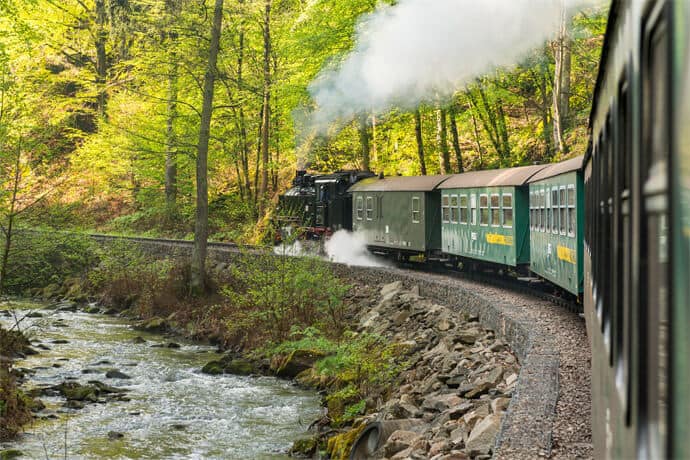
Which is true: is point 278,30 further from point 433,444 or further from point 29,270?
point 433,444

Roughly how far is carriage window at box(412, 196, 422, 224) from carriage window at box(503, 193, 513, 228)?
16.8ft

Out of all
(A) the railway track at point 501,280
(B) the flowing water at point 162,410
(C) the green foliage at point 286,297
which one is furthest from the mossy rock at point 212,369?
(A) the railway track at point 501,280

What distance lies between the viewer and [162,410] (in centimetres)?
1479

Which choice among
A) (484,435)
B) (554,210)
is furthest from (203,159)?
(484,435)

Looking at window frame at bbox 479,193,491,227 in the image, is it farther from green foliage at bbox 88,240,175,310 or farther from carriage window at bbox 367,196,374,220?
green foliage at bbox 88,240,175,310

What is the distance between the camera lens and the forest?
19.2 m

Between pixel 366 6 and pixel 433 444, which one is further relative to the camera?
pixel 366 6

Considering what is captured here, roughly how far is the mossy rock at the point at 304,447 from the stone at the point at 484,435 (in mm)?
3775

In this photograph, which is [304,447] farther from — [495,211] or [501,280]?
[501,280]

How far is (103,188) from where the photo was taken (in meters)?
39.1

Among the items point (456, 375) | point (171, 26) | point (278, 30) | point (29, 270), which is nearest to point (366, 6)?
point (278, 30)

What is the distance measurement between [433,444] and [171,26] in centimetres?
1700

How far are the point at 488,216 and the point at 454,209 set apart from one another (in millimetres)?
2426

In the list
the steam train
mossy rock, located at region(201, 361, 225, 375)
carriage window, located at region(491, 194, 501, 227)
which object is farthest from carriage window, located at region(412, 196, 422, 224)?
the steam train
